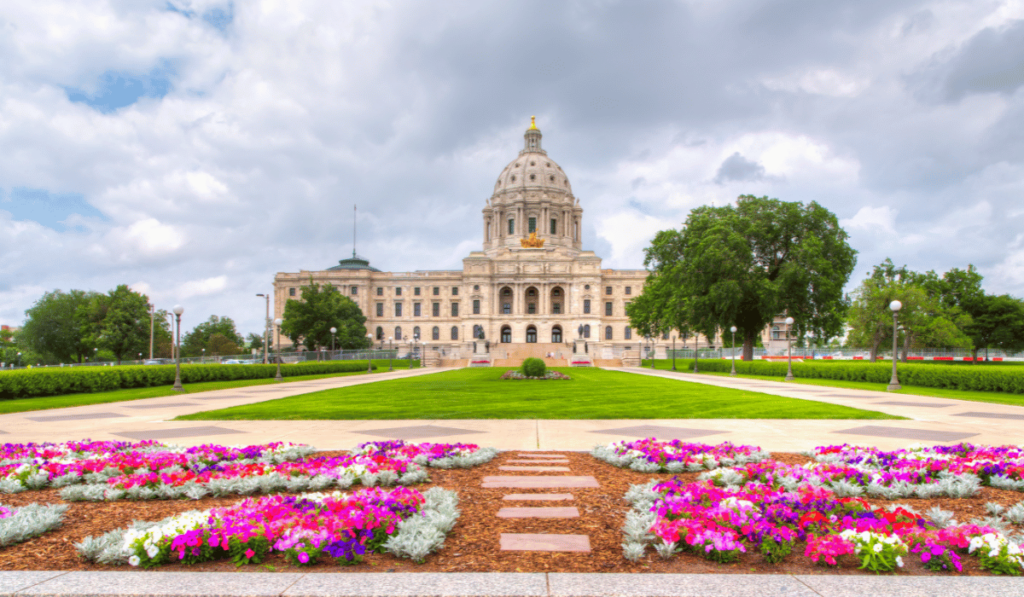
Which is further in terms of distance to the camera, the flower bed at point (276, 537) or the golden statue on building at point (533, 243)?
the golden statue on building at point (533, 243)

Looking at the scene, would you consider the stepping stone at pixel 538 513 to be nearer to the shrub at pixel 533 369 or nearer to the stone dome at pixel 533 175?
the shrub at pixel 533 369

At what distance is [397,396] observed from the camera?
20406 millimetres

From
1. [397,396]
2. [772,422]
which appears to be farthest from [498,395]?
[772,422]

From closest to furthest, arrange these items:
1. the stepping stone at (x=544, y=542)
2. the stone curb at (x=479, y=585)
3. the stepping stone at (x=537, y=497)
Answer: the stone curb at (x=479, y=585)
the stepping stone at (x=544, y=542)
the stepping stone at (x=537, y=497)

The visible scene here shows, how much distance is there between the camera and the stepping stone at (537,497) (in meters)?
6.17

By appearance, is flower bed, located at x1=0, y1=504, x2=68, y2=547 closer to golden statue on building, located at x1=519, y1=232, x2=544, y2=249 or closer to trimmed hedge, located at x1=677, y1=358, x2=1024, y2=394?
trimmed hedge, located at x1=677, y1=358, x2=1024, y2=394

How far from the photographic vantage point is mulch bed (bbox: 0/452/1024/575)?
14.3 ft

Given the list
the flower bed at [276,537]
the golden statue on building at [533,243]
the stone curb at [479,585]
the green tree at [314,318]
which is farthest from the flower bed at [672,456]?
the golden statue on building at [533,243]

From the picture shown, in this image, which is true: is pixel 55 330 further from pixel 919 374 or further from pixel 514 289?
pixel 919 374

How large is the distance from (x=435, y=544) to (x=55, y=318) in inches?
Answer: 4283

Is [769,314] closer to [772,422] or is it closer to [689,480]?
[772,422]

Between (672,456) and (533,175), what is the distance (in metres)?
120

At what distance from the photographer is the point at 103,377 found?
26312mm

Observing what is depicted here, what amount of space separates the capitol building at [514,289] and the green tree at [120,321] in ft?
84.0
